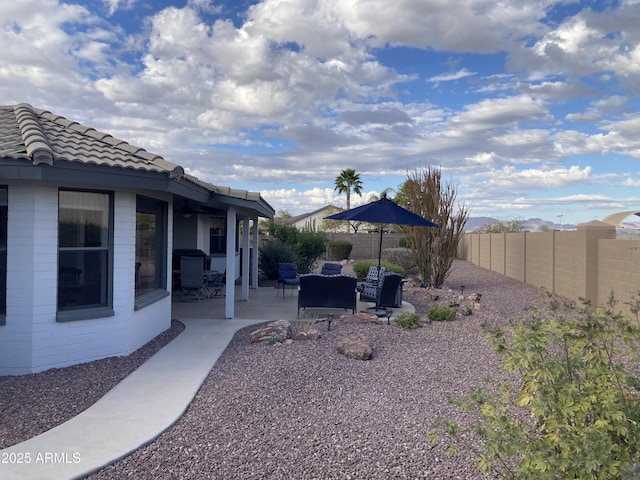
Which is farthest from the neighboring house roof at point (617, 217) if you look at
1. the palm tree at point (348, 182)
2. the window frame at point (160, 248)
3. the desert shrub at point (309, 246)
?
the palm tree at point (348, 182)

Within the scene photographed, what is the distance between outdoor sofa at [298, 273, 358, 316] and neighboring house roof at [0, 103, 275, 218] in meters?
2.81

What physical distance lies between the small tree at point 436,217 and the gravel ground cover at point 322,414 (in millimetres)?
6975

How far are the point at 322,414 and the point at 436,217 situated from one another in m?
10.7

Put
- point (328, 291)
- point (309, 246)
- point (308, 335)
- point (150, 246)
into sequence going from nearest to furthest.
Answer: point (308, 335) → point (150, 246) → point (328, 291) → point (309, 246)

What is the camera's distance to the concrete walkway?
11.6ft

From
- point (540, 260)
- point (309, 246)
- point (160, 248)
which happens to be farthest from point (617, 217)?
point (160, 248)

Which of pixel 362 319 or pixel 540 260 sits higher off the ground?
pixel 540 260

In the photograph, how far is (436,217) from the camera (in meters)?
14.2

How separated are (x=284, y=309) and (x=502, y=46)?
8775 millimetres

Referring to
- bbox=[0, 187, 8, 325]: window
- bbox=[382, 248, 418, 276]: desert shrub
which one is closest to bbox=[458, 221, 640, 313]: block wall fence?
bbox=[382, 248, 418, 276]: desert shrub

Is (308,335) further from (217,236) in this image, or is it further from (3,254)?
(217,236)

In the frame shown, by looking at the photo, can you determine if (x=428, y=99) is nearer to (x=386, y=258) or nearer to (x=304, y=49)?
(x=304, y=49)

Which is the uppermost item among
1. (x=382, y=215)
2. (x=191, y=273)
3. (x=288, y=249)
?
(x=382, y=215)

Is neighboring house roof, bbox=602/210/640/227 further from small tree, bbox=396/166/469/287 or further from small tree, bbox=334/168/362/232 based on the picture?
small tree, bbox=334/168/362/232
